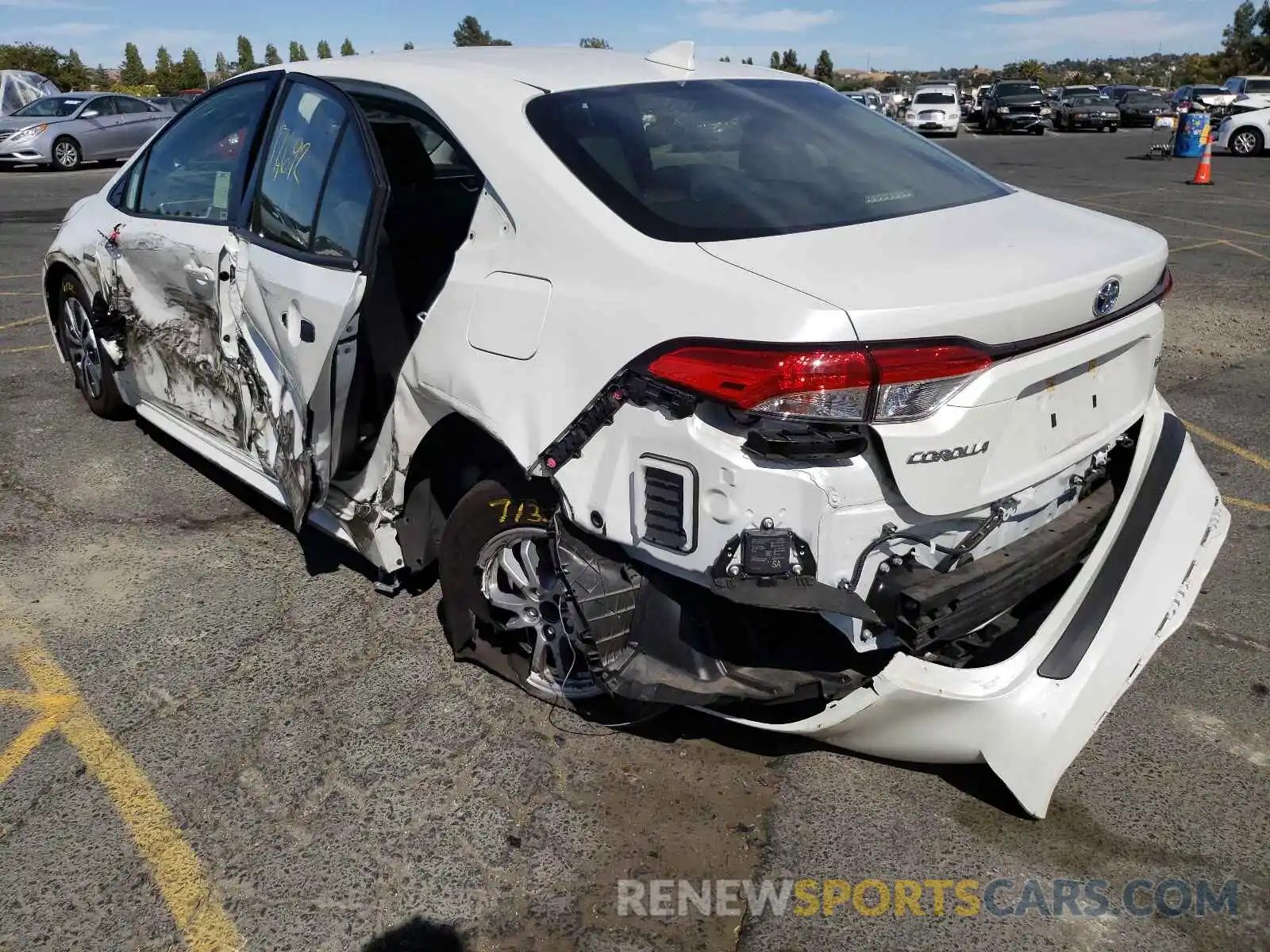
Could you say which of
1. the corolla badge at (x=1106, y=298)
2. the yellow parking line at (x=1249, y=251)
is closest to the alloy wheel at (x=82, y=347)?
the corolla badge at (x=1106, y=298)

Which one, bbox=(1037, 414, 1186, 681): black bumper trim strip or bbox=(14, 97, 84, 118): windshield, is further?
bbox=(14, 97, 84, 118): windshield

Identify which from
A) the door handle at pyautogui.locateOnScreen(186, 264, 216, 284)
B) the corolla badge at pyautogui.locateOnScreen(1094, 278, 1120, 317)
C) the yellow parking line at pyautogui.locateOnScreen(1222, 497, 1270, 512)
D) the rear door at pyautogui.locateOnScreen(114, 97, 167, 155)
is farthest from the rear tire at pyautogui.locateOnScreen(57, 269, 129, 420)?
the rear door at pyautogui.locateOnScreen(114, 97, 167, 155)

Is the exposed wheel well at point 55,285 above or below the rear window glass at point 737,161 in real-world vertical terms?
below

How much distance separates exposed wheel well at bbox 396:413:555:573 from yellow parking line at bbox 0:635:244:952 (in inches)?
40.3

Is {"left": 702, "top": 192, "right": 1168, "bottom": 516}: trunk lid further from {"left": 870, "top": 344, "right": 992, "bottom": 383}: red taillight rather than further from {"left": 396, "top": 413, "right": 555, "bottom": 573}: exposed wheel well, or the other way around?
{"left": 396, "top": 413, "right": 555, "bottom": 573}: exposed wheel well

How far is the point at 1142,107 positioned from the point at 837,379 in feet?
136

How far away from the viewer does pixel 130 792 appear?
2.83m

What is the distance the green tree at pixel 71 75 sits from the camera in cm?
4800

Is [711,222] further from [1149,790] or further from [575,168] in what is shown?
[1149,790]

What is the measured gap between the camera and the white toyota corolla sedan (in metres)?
2.24

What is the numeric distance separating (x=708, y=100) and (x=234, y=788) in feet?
7.88

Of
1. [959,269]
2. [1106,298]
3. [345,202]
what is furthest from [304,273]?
[1106,298]

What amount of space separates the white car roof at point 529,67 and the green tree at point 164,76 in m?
60.1

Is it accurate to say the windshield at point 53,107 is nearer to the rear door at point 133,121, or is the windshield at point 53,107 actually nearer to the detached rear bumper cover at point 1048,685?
the rear door at point 133,121
